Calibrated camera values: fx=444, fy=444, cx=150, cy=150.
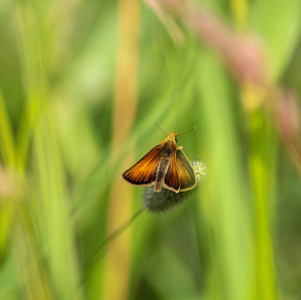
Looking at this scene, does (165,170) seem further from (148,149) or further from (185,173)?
(148,149)

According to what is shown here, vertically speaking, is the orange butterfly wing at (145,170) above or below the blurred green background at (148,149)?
below

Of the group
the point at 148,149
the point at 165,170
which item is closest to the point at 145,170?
the point at 165,170

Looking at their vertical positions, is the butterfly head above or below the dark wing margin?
above

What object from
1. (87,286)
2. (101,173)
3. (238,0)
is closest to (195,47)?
(238,0)

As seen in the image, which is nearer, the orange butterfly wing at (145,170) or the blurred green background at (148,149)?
the orange butterfly wing at (145,170)

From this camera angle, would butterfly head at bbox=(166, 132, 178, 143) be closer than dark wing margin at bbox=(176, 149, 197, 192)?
No

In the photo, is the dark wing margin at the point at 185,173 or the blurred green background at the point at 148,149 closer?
the dark wing margin at the point at 185,173
